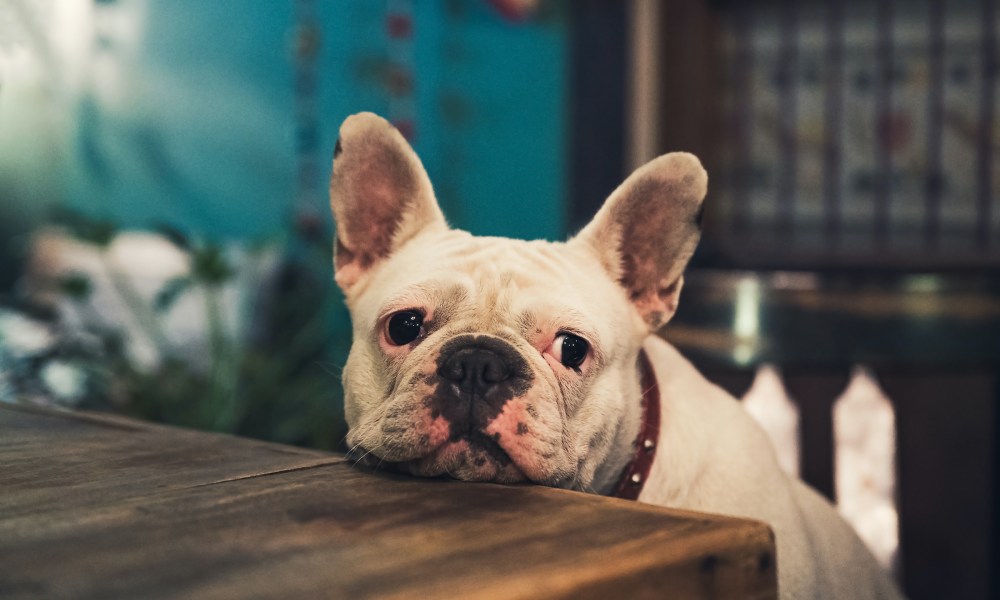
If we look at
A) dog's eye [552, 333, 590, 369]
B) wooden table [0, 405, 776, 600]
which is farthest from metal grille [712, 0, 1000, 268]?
wooden table [0, 405, 776, 600]

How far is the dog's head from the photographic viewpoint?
110 centimetres

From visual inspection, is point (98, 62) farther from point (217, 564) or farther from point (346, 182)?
point (217, 564)

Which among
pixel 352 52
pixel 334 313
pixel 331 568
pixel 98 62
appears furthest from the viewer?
pixel 352 52

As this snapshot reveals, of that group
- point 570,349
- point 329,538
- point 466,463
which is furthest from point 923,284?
point 329,538

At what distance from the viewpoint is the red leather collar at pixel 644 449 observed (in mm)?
1303

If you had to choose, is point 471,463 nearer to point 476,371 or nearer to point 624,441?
point 476,371

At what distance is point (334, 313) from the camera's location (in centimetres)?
438

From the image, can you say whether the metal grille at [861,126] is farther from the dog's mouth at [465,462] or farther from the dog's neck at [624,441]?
the dog's mouth at [465,462]

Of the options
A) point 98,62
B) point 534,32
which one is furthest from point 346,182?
point 534,32

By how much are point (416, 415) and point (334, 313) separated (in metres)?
3.32

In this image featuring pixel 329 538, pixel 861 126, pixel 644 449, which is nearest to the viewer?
pixel 329 538

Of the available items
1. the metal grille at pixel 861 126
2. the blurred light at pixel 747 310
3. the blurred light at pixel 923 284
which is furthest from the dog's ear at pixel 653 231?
the metal grille at pixel 861 126

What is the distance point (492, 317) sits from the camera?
1.23 m

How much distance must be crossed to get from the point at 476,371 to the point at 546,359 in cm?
12
